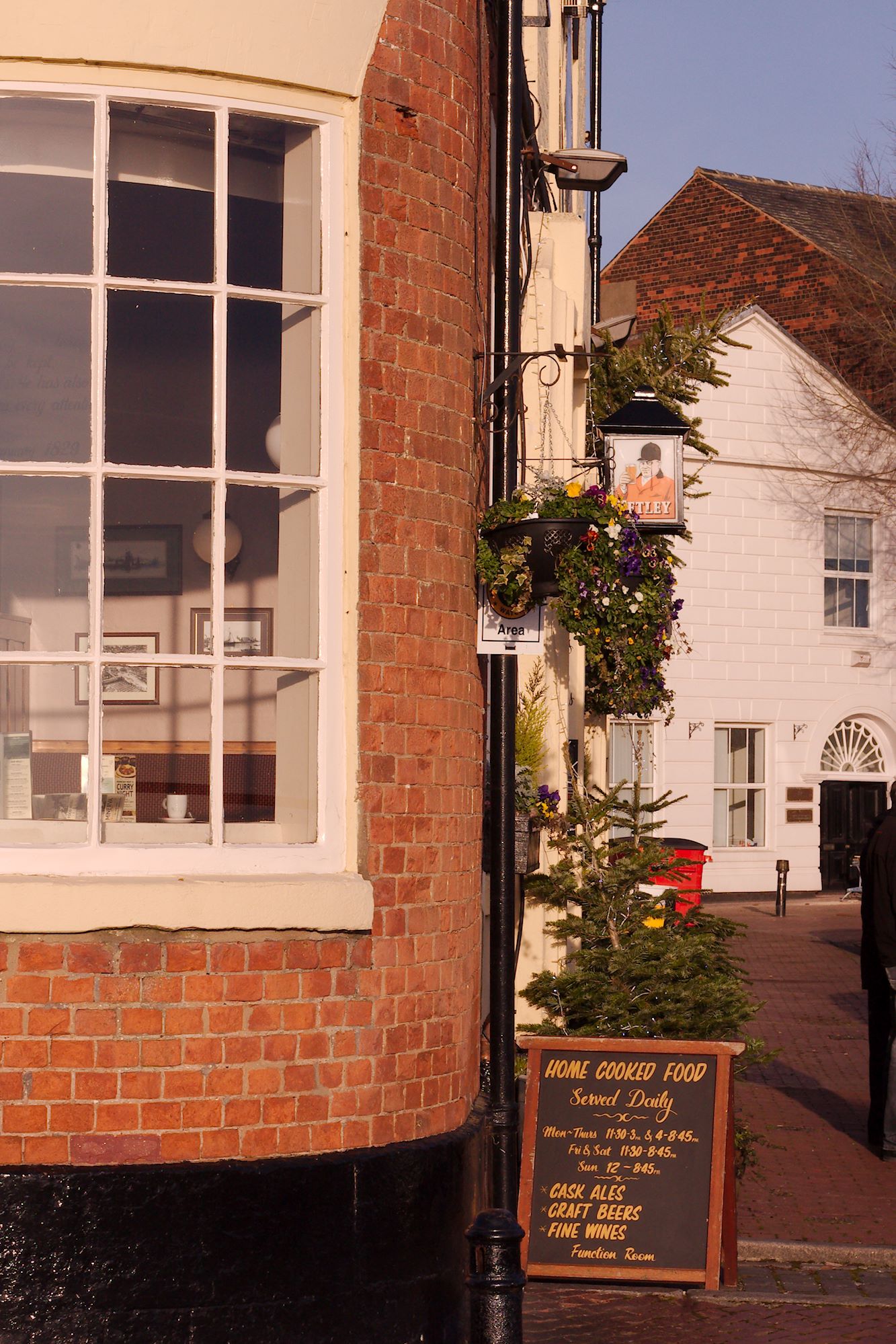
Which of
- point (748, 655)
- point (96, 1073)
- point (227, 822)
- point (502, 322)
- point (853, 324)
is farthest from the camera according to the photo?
point (853, 324)

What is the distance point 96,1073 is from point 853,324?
26846 mm

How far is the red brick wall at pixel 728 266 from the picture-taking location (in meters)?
30.0

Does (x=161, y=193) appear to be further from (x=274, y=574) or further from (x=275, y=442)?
(x=274, y=574)

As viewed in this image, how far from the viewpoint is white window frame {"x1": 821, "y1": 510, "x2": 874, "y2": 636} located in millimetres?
27422

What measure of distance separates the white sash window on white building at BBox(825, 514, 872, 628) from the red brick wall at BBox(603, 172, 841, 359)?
12.4 feet

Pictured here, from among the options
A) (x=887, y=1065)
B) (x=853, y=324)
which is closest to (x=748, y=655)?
(x=853, y=324)

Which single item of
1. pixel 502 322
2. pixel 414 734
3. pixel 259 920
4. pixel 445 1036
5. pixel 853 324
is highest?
pixel 853 324

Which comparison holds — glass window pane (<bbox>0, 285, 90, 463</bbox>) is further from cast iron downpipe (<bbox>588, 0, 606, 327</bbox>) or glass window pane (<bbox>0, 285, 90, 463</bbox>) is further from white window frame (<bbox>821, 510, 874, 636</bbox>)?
white window frame (<bbox>821, 510, 874, 636</bbox>)

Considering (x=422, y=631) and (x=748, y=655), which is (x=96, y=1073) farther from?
(x=748, y=655)

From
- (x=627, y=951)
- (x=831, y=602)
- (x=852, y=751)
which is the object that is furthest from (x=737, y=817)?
(x=627, y=951)

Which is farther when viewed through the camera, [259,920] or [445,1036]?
[445,1036]

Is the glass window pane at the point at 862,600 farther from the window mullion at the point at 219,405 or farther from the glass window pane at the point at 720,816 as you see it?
the window mullion at the point at 219,405

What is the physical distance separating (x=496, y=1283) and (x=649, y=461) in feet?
17.5

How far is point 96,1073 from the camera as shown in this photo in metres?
5.12
